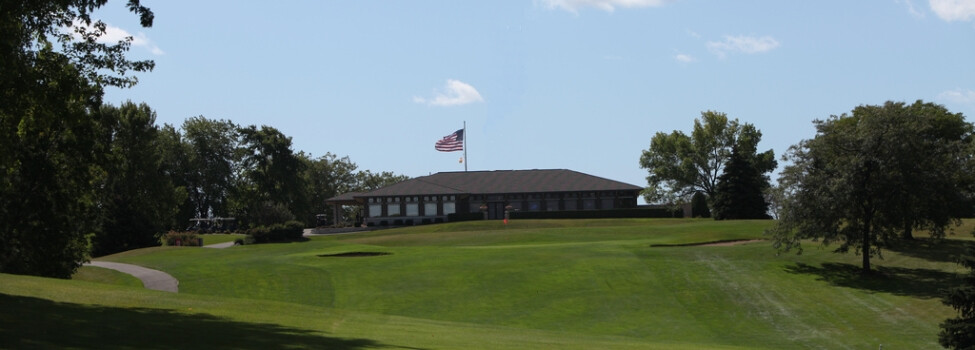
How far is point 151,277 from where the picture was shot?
4009 cm

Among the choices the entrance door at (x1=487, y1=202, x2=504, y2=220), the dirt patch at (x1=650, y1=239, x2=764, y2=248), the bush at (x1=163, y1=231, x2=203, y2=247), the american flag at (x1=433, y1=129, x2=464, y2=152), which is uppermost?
the american flag at (x1=433, y1=129, x2=464, y2=152)

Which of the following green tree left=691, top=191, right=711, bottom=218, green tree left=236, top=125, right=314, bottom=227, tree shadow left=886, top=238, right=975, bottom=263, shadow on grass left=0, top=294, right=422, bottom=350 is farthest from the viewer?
green tree left=236, top=125, right=314, bottom=227

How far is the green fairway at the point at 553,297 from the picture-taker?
19.8 meters

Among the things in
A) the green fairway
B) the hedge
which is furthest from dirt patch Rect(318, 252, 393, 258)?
the hedge

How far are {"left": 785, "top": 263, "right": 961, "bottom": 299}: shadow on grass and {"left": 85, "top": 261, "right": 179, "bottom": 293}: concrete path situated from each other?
27198 millimetres

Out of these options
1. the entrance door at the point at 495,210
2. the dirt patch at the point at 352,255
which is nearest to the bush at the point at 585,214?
the entrance door at the point at 495,210

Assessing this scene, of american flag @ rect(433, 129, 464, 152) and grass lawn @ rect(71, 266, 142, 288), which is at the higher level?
american flag @ rect(433, 129, 464, 152)

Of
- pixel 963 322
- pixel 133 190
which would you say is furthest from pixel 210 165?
pixel 963 322

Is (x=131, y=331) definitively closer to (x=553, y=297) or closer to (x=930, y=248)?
(x=553, y=297)

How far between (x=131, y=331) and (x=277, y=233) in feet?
188

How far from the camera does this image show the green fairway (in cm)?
1977

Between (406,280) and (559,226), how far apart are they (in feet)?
119

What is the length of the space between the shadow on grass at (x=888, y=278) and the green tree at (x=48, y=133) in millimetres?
29485

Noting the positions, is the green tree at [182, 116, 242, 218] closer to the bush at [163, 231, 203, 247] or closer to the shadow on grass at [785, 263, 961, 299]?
the bush at [163, 231, 203, 247]
